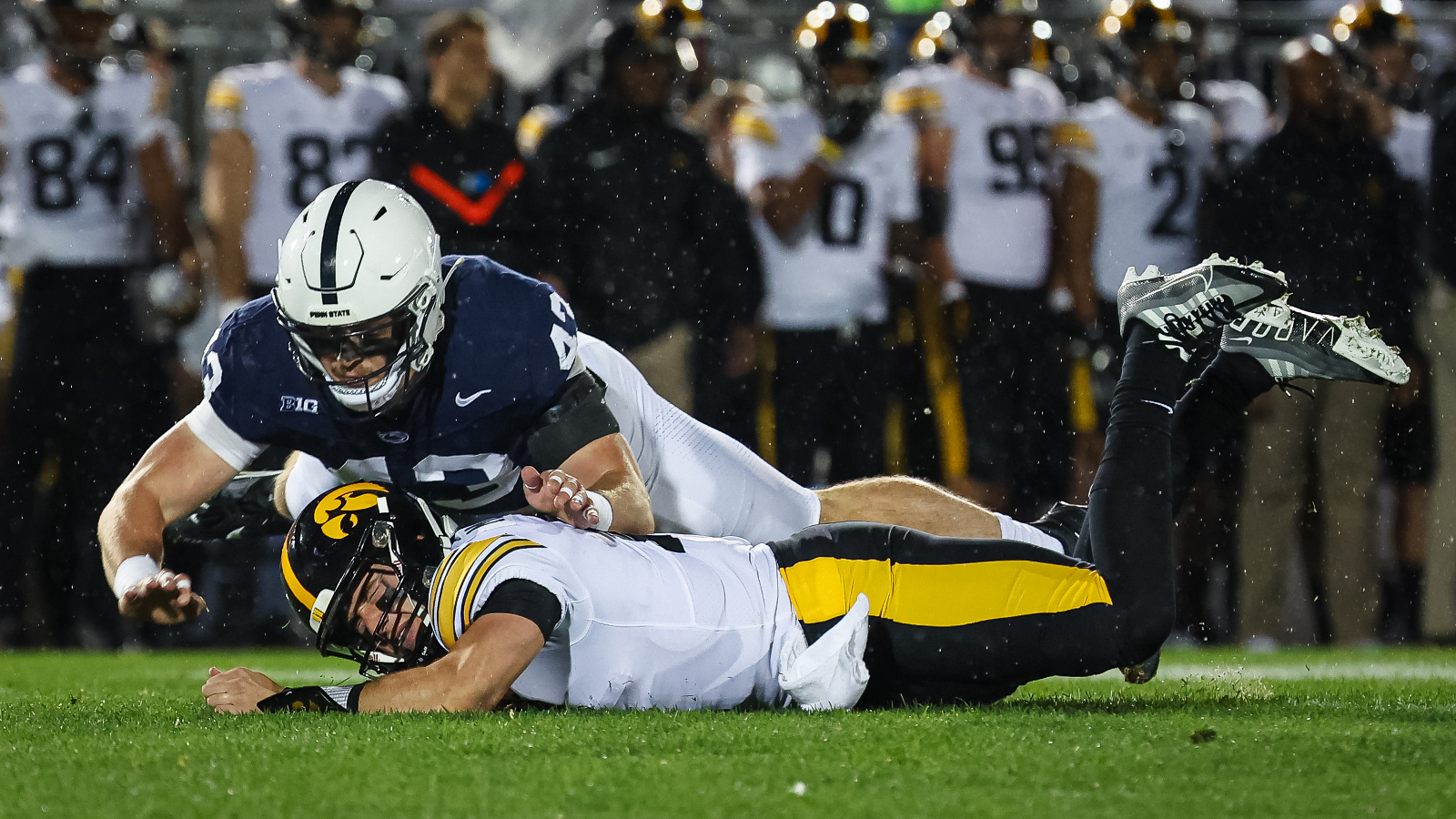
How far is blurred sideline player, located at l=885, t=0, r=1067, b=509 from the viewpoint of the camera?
6.15m

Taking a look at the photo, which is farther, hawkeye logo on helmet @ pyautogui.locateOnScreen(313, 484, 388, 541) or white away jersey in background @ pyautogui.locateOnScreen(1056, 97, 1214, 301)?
white away jersey in background @ pyautogui.locateOnScreen(1056, 97, 1214, 301)

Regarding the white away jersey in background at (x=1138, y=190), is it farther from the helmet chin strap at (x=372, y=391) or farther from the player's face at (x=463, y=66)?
the helmet chin strap at (x=372, y=391)

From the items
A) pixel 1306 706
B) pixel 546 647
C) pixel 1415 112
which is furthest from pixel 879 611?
pixel 1415 112

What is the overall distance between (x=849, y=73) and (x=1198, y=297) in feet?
8.82

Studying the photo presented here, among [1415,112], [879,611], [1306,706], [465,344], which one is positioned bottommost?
[1306,706]

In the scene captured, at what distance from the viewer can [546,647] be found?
3410 millimetres

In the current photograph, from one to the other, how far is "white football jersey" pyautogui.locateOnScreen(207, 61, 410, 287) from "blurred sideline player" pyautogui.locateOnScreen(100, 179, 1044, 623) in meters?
1.77

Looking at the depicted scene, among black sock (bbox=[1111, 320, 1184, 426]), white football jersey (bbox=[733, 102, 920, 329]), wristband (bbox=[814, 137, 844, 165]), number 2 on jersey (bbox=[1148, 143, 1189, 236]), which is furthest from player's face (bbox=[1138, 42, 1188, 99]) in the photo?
black sock (bbox=[1111, 320, 1184, 426])

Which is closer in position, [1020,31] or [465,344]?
[465,344]

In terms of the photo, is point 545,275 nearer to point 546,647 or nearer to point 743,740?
point 546,647

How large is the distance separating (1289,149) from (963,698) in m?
3.45

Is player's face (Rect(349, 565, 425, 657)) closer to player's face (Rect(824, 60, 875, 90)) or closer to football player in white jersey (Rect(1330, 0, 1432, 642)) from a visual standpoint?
player's face (Rect(824, 60, 875, 90))

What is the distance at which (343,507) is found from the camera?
3469 mm

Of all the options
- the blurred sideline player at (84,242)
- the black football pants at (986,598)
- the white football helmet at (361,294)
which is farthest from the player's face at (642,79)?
the black football pants at (986,598)
